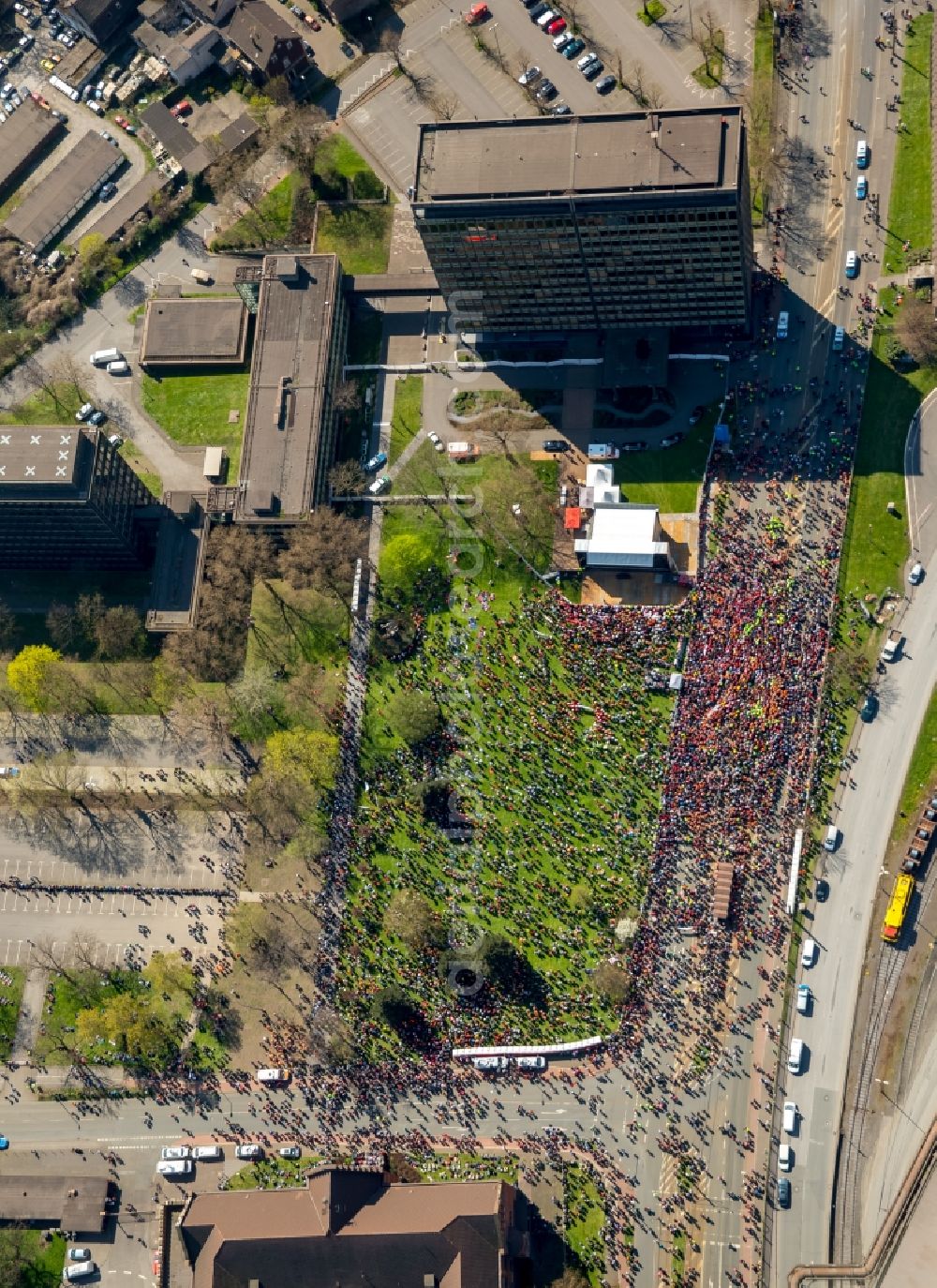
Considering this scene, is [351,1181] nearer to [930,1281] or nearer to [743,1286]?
[743,1286]

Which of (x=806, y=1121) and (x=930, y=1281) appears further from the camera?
(x=806, y=1121)

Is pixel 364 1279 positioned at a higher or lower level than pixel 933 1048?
lower

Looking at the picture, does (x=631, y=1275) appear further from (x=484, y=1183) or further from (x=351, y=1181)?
(x=351, y=1181)

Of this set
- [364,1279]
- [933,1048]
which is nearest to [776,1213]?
[933,1048]

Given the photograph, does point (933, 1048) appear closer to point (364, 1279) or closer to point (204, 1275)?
point (364, 1279)

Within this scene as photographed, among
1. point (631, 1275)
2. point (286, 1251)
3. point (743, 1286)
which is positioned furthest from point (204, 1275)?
point (743, 1286)

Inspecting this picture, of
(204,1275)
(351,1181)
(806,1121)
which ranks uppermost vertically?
(806,1121)

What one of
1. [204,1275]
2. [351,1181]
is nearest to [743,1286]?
[351,1181]

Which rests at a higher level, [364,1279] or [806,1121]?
[806,1121]
